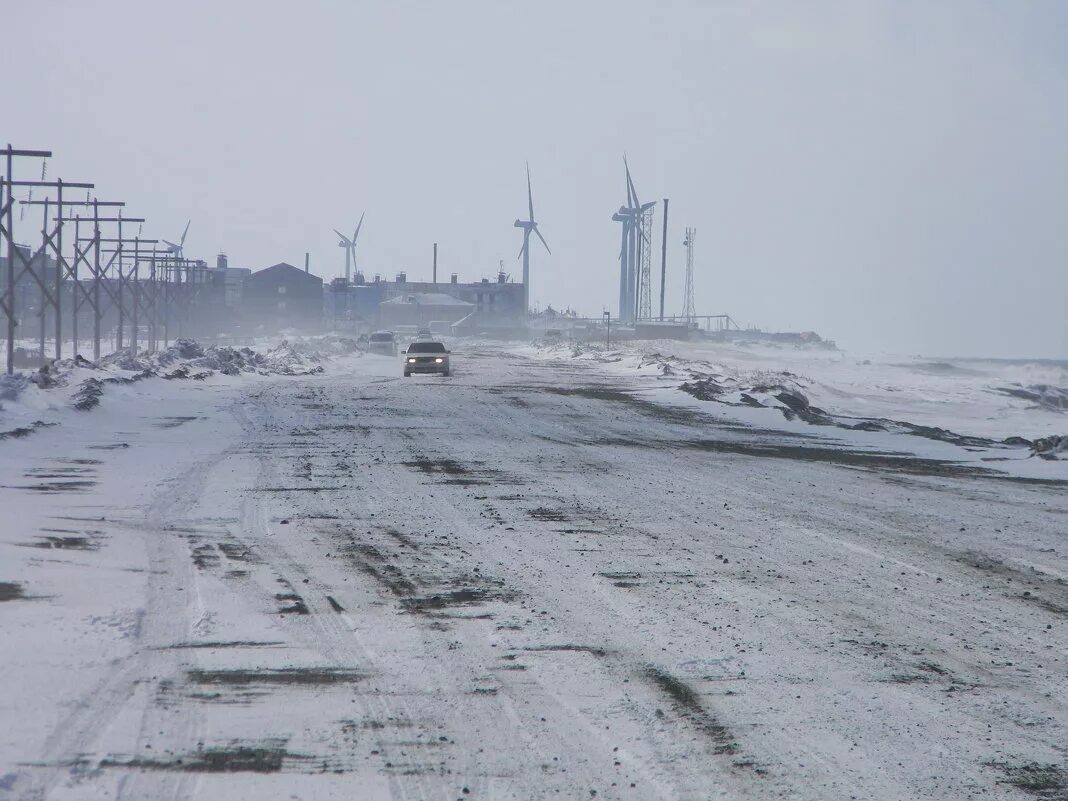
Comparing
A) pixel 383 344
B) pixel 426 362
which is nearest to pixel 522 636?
pixel 426 362

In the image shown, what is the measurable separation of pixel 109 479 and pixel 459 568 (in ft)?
22.3

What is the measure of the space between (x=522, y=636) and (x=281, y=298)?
14511 cm

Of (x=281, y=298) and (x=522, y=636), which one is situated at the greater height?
(x=281, y=298)

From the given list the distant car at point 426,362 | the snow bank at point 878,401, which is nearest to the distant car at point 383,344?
the snow bank at point 878,401

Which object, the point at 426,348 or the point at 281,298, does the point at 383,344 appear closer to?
the point at 426,348

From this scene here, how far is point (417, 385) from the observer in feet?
128

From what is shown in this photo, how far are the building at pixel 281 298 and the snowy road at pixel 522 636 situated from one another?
135576mm

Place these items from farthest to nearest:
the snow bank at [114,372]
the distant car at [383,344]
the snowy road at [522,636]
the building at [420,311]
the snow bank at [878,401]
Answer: the building at [420,311], the distant car at [383,344], the snow bank at [878,401], the snow bank at [114,372], the snowy road at [522,636]

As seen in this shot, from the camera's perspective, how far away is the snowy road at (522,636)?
186 inches

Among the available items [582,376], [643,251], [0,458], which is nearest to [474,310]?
[643,251]

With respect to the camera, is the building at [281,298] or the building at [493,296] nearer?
the building at [281,298]

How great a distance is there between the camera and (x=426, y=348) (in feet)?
155

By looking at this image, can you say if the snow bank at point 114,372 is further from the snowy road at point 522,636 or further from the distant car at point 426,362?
the snowy road at point 522,636

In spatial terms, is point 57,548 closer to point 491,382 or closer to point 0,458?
point 0,458
